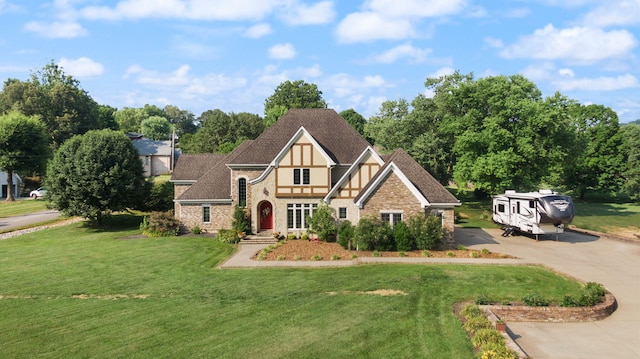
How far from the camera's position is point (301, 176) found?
29.5 m

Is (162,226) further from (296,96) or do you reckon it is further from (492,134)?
(296,96)

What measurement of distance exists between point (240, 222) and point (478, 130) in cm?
2451

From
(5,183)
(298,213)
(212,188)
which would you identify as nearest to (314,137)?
(298,213)

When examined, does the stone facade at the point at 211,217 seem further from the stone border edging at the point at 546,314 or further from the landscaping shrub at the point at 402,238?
the stone border edging at the point at 546,314

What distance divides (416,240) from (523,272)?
6.32m

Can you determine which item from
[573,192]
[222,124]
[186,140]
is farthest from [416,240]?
[186,140]

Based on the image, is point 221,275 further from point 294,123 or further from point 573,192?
point 573,192

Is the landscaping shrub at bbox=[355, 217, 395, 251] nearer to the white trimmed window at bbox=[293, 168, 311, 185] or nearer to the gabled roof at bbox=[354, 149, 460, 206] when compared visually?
the gabled roof at bbox=[354, 149, 460, 206]

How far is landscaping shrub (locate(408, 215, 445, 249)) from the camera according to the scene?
81.5 feet

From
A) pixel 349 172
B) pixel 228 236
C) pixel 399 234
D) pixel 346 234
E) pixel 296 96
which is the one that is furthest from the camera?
pixel 296 96

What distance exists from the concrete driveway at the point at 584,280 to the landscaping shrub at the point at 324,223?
361 inches

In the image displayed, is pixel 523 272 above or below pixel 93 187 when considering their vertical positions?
below

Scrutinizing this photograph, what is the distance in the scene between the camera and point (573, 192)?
213ft

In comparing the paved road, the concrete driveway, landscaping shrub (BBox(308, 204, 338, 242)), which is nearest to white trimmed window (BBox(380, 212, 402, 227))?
landscaping shrub (BBox(308, 204, 338, 242))
